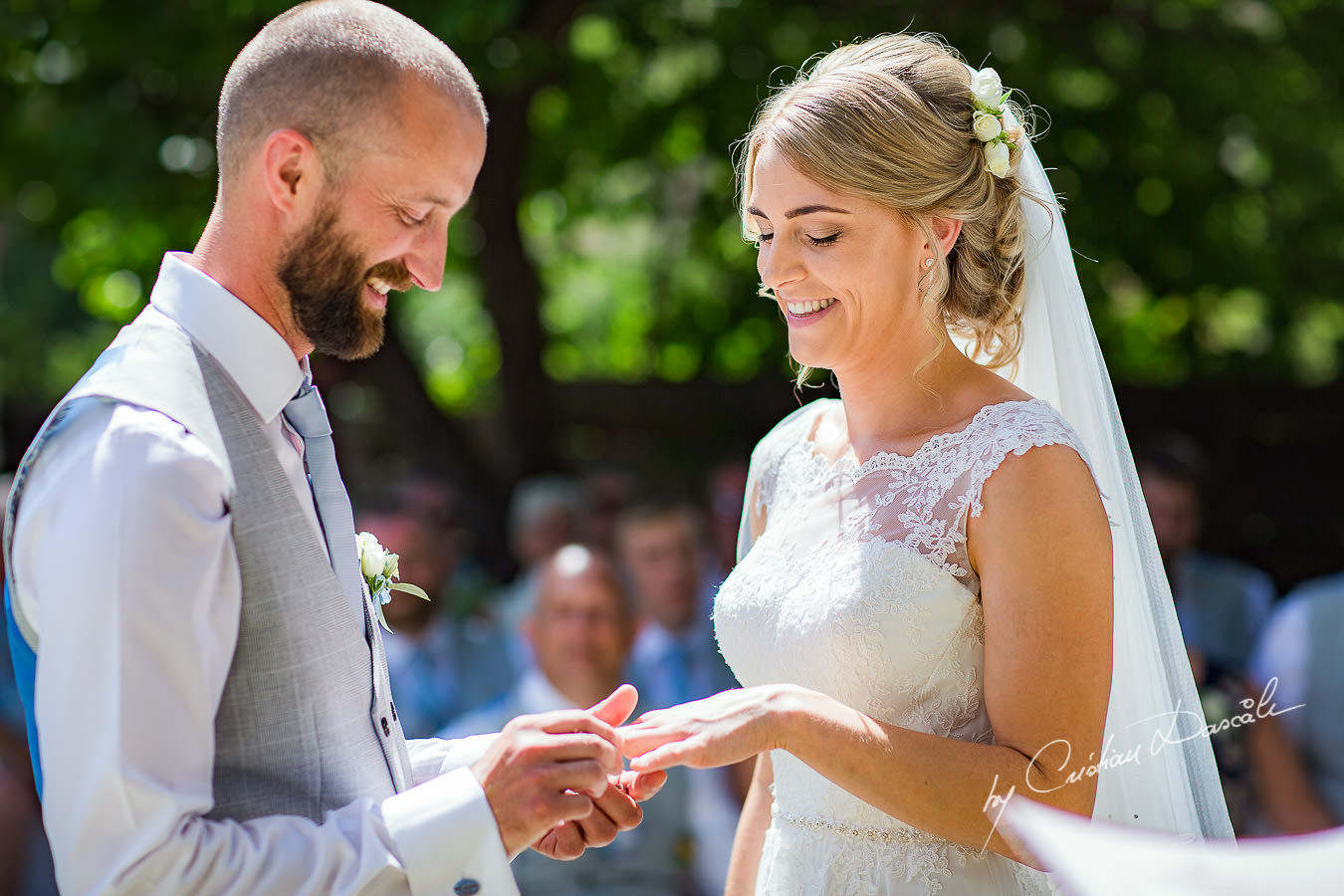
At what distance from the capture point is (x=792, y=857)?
2.31m

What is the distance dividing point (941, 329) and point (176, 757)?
161cm

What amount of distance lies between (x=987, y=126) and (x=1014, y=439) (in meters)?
0.65

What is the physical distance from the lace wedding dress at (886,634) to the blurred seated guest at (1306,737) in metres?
2.57

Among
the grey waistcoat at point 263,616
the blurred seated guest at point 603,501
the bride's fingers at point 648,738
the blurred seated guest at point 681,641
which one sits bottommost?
the blurred seated guest at point 603,501

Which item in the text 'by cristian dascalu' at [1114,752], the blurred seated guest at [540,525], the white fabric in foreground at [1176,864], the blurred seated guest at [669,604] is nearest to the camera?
the white fabric in foreground at [1176,864]

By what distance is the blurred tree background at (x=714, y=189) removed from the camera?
578cm

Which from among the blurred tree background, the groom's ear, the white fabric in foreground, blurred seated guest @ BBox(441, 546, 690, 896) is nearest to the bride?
the white fabric in foreground

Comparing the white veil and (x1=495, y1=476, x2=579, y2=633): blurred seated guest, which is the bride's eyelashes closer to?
the white veil

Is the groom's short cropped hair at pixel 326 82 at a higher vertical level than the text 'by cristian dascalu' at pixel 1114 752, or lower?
higher

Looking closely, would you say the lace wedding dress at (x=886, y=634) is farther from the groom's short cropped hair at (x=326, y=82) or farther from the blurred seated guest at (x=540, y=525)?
the blurred seated guest at (x=540, y=525)

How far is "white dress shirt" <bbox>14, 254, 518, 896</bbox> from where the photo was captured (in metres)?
1.48

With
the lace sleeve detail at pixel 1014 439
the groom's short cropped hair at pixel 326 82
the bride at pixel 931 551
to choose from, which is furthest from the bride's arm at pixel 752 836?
the groom's short cropped hair at pixel 326 82

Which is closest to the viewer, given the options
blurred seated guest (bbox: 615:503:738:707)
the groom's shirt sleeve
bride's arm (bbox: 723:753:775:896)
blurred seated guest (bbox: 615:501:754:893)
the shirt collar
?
the groom's shirt sleeve

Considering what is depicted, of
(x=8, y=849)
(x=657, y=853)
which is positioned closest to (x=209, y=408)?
(x=657, y=853)
